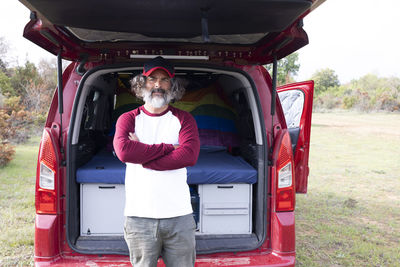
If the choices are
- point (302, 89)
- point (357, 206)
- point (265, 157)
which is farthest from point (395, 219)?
point (265, 157)

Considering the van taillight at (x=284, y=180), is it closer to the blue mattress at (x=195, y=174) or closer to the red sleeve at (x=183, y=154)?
the blue mattress at (x=195, y=174)

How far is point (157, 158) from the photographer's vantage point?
1802mm

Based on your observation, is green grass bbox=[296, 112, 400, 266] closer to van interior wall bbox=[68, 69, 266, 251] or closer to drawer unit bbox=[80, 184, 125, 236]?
van interior wall bbox=[68, 69, 266, 251]

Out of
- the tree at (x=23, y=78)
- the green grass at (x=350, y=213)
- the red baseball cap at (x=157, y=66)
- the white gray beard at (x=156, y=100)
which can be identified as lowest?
the green grass at (x=350, y=213)

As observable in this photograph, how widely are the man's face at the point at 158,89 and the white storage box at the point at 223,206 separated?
955 mm

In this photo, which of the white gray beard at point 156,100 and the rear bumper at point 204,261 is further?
the rear bumper at point 204,261

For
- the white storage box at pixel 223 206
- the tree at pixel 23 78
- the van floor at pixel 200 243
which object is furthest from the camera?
the tree at pixel 23 78

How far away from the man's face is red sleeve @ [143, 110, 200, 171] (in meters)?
0.17

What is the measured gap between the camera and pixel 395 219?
14.8 feet

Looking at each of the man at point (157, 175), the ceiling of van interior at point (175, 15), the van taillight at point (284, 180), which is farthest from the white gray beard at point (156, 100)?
the van taillight at point (284, 180)

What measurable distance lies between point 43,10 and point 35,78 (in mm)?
18584

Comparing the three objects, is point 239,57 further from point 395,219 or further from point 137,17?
point 395,219

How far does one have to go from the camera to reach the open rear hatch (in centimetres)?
159

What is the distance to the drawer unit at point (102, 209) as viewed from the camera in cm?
255
